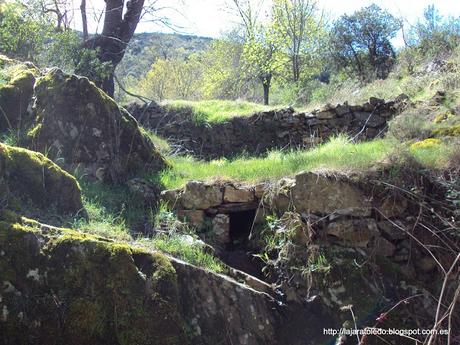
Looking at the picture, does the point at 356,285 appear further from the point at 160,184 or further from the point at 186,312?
the point at 160,184

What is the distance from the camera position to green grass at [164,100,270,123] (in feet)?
28.9

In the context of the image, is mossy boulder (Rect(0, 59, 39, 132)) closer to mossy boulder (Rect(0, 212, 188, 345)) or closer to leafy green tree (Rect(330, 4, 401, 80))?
mossy boulder (Rect(0, 212, 188, 345))

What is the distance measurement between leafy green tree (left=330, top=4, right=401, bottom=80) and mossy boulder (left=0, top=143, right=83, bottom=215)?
37.4ft

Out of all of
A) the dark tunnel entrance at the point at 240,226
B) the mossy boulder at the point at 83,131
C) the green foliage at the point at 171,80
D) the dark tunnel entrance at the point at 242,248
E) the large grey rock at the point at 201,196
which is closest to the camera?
the dark tunnel entrance at the point at 242,248

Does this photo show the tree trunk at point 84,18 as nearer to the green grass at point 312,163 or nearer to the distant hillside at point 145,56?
the green grass at point 312,163

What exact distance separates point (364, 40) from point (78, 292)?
13304mm

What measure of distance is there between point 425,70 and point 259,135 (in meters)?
4.10

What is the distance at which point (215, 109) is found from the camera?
9320 mm

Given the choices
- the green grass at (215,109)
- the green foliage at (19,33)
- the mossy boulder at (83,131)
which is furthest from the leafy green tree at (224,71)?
the mossy boulder at (83,131)

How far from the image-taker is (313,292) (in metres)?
4.20

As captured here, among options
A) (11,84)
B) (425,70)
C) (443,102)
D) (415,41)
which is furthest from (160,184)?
(415,41)

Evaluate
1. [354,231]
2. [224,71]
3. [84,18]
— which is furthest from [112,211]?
[224,71]

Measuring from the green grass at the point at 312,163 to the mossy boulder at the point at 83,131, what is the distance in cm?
51

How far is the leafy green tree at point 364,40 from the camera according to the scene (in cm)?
1434
